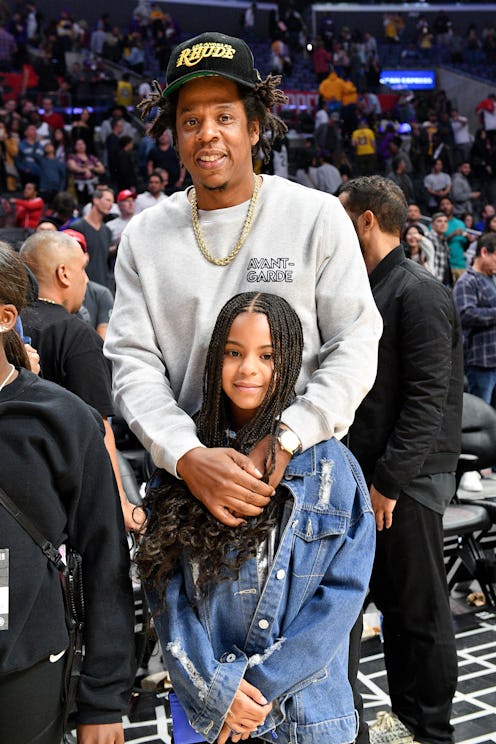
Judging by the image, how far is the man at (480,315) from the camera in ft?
21.5

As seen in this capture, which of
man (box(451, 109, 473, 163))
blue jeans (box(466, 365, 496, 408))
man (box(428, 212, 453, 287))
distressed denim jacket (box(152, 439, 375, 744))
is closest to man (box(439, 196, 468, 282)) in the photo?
man (box(428, 212, 453, 287))

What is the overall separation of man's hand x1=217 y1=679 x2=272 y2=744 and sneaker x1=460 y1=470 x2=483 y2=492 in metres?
3.23

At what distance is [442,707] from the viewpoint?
2.84 meters

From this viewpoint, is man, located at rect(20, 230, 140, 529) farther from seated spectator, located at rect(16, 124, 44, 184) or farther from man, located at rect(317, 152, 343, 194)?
man, located at rect(317, 152, 343, 194)

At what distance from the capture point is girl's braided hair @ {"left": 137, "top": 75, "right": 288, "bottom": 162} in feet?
6.29

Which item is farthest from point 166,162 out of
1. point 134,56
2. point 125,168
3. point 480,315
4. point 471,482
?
point 471,482

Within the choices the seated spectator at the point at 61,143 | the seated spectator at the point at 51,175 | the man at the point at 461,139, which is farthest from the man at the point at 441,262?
the man at the point at 461,139

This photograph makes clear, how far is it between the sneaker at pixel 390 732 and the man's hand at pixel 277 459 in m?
1.50

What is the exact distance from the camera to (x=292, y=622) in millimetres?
1788

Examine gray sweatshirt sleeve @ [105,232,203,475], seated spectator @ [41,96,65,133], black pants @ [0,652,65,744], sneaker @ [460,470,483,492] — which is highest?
seated spectator @ [41,96,65,133]

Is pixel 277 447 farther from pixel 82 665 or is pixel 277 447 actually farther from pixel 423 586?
pixel 423 586

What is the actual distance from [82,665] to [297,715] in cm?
44

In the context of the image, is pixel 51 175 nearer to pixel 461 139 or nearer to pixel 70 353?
pixel 461 139

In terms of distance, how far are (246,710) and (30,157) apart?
10496mm
